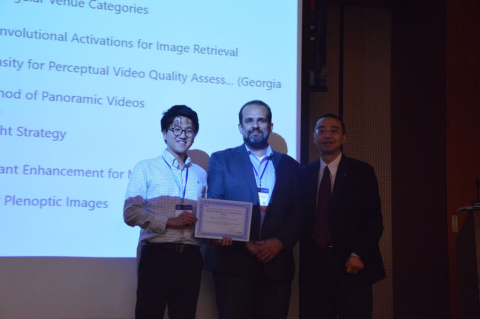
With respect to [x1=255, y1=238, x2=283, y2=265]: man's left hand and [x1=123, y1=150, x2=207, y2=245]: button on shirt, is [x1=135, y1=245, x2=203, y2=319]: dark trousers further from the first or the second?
[x1=255, y1=238, x2=283, y2=265]: man's left hand

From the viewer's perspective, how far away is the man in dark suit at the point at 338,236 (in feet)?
9.00

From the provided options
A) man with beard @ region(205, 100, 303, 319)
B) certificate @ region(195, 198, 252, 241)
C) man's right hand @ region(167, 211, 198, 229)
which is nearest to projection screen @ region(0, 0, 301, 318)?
man with beard @ region(205, 100, 303, 319)

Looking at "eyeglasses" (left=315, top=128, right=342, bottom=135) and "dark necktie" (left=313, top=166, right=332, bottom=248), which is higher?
"eyeglasses" (left=315, top=128, right=342, bottom=135)

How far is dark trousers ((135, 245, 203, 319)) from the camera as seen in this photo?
8.77ft

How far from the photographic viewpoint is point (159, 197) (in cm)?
281

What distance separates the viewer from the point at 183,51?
3371mm

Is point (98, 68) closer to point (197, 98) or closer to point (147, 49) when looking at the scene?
point (147, 49)

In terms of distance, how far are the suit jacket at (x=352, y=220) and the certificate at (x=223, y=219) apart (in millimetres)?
437

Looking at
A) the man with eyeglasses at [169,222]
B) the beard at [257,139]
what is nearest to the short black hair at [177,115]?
the man with eyeglasses at [169,222]

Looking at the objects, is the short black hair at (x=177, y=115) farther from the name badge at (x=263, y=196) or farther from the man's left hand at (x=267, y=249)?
the man's left hand at (x=267, y=249)

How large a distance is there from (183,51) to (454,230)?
264 centimetres

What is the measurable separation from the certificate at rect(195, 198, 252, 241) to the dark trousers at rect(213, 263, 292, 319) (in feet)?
0.75

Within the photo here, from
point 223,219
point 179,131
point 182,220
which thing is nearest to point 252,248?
point 223,219

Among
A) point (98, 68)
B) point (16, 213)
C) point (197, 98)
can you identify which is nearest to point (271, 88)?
point (197, 98)
